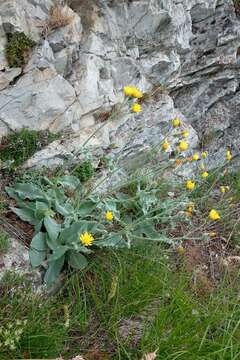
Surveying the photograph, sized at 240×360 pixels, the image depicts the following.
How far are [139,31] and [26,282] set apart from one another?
3.03 m

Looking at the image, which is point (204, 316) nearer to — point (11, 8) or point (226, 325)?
point (226, 325)

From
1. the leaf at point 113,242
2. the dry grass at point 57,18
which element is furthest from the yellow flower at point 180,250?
the dry grass at point 57,18

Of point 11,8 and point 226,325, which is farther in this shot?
point 11,8

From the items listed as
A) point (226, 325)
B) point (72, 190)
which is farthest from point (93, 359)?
point (72, 190)

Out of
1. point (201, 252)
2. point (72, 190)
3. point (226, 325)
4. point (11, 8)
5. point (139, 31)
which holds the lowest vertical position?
point (201, 252)

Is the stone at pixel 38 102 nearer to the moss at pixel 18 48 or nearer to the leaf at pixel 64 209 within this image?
the moss at pixel 18 48

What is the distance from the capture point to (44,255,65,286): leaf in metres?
3.17

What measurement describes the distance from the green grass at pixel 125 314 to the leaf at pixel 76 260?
66 mm

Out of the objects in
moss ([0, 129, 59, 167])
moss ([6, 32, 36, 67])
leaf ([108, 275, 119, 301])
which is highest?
moss ([6, 32, 36, 67])

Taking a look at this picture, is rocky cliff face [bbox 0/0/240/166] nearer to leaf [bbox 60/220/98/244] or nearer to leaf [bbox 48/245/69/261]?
leaf [bbox 60/220/98/244]

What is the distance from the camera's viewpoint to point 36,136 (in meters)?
3.91

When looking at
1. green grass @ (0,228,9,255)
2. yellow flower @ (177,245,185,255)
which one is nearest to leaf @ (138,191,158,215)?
yellow flower @ (177,245,185,255)

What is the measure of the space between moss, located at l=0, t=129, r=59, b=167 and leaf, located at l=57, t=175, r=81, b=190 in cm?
36

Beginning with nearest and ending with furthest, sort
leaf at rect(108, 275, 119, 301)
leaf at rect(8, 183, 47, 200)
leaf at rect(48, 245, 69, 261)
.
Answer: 1. leaf at rect(108, 275, 119, 301)
2. leaf at rect(48, 245, 69, 261)
3. leaf at rect(8, 183, 47, 200)
